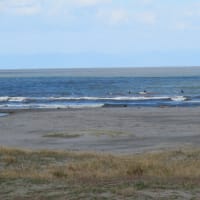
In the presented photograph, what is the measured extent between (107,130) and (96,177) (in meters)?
19.2

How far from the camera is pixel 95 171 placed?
14.1 meters

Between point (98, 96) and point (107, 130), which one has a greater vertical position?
point (107, 130)

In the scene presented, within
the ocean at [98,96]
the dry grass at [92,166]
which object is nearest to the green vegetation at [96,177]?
the dry grass at [92,166]

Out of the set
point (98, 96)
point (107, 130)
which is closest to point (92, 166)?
point (107, 130)

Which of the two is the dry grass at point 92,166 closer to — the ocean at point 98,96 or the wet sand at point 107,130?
the wet sand at point 107,130

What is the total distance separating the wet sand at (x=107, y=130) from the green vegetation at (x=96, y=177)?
18.7 ft

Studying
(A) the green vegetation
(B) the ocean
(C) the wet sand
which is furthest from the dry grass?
(B) the ocean

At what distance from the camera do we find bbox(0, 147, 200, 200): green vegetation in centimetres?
1023

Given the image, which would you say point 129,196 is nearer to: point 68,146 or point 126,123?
point 68,146

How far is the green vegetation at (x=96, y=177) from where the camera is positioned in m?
10.2

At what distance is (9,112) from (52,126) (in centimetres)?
1501

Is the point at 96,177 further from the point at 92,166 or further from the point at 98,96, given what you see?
the point at 98,96

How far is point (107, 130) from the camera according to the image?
105 ft

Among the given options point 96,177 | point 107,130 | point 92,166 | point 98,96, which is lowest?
point 98,96
